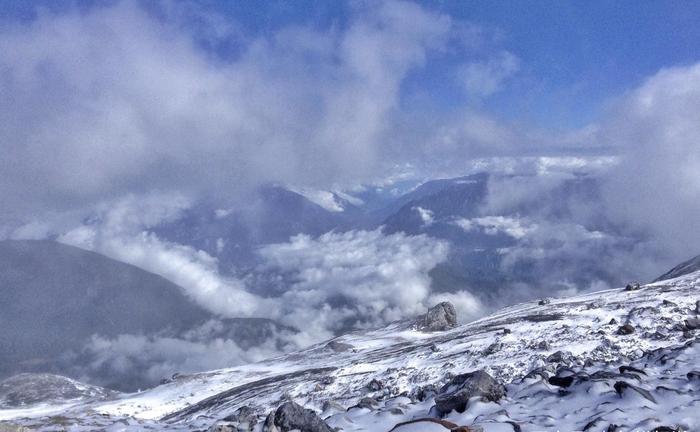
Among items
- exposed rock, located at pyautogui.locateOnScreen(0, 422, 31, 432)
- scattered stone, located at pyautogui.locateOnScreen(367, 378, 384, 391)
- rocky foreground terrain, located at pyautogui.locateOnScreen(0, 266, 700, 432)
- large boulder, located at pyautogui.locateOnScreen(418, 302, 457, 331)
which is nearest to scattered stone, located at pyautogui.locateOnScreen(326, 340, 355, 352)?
rocky foreground terrain, located at pyautogui.locateOnScreen(0, 266, 700, 432)

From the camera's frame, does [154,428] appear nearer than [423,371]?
Yes

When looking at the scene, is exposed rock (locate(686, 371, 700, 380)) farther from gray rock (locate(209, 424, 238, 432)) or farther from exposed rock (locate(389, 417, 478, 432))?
gray rock (locate(209, 424, 238, 432))

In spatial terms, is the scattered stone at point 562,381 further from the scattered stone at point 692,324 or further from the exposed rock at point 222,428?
the scattered stone at point 692,324

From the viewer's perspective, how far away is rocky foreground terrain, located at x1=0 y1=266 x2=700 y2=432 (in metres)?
13.7

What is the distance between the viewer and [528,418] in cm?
1388

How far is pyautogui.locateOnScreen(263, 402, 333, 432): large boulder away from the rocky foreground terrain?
4cm

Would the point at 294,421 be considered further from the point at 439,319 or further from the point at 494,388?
the point at 439,319

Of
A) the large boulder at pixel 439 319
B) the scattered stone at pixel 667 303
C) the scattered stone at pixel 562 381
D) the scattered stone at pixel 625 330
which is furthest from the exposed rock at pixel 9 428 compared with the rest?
the large boulder at pixel 439 319

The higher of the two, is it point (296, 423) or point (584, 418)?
point (296, 423)

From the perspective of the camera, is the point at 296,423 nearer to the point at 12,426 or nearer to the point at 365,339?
the point at 12,426

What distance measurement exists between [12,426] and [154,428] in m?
→ 4.71

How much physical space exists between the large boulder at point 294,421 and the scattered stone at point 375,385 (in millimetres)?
32290

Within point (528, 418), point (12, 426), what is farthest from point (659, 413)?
point (12, 426)

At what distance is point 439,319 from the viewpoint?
395 ft
